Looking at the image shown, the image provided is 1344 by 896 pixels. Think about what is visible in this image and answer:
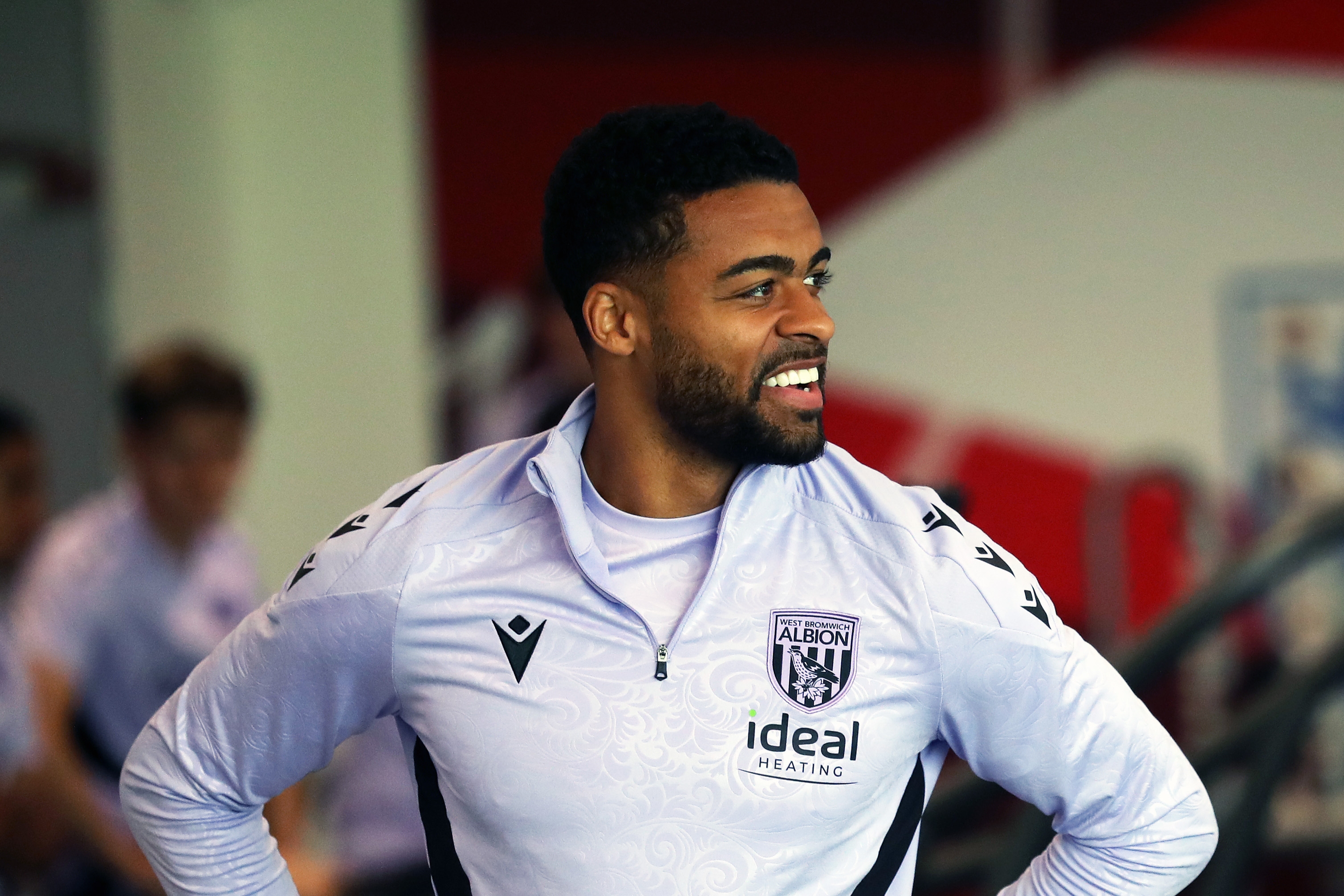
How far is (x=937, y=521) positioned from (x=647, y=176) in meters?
0.39

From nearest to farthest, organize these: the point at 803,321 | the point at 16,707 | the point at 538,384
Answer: the point at 803,321 → the point at 16,707 → the point at 538,384

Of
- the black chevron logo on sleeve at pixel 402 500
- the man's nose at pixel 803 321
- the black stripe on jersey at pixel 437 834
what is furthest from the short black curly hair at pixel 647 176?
the black stripe on jersey at pixel 437 834

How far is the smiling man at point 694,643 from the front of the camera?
1253 millimetres

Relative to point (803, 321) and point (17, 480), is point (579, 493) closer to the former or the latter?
point (803, 321)

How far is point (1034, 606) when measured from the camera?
4.16 ft

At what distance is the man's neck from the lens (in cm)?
135

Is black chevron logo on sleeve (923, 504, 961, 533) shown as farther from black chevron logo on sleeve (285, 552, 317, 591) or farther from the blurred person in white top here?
the blurred person in white top

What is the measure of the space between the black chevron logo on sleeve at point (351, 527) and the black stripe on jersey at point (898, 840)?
0.53 metres

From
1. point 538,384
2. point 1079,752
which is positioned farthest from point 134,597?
point 1079,752

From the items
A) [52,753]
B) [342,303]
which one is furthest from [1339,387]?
[52,753]

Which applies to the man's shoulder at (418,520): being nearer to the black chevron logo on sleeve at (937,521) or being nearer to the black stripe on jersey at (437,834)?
the black stripe on jersey at (437,834)

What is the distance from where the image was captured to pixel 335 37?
4.17 metres

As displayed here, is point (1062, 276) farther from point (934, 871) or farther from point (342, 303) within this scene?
point (934, 871)

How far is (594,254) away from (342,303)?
296 cm
